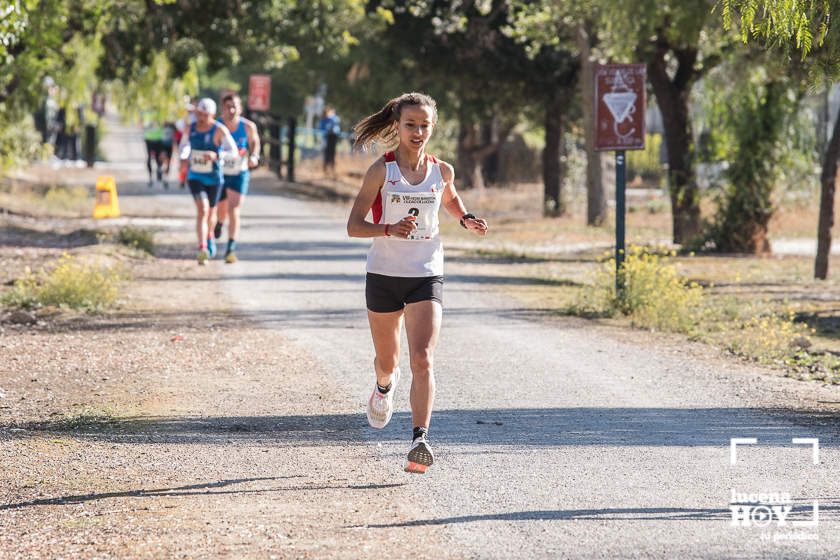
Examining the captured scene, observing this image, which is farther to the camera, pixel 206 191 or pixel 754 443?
pixel 206 191

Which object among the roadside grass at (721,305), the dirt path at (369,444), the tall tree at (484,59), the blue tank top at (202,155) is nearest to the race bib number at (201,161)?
the blue tank top at (202,155)

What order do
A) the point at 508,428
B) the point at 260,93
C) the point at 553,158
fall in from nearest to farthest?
the point at 508,428 < the point at 553,158 < the point at 260,93

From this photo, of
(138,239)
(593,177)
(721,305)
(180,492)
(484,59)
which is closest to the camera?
(180,492)

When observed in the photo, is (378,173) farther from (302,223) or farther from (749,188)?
(302,223)

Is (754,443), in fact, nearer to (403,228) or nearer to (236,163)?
(403,228)

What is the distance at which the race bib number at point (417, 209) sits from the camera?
289 inches

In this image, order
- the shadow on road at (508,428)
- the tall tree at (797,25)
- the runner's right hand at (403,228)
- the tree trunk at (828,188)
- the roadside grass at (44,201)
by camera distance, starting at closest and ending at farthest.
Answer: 1. the runner's right hand at (403,228)
2. the shadow on road at (508,428)
3. the tall tree at (797,25)
4. the tree trunk at (828,188)
5. the roadside grass at (44,201)

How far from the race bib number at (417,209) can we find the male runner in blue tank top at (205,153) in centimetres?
912

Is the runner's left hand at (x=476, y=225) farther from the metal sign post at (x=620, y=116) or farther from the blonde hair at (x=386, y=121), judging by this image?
the metal sign post at (x=620, y=116)

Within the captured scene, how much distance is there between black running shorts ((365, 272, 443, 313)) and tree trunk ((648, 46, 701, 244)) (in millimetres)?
16363

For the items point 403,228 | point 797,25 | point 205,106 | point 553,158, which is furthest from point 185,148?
point 553,158

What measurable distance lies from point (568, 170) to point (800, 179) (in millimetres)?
13370

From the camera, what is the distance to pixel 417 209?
7375 millimetres

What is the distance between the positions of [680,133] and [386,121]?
16962 millimetres
